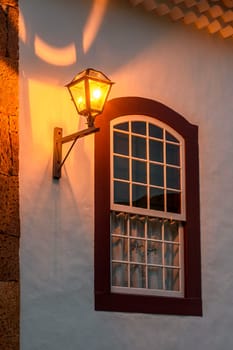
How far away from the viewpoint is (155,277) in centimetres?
823

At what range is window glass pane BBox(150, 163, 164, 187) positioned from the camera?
27.3 feet

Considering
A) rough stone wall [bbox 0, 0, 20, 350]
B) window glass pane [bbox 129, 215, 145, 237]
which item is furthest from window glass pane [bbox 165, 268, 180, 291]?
rough stone wall [bbox 0, 0, 20, 350]

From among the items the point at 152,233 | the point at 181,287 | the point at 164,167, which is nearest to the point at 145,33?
the point at 164,167

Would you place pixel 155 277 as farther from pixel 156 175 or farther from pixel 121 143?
pixel 121 143

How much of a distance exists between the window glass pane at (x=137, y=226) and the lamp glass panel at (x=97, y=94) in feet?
4.60

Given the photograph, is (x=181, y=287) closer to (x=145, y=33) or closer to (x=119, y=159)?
(x=119, y=159)

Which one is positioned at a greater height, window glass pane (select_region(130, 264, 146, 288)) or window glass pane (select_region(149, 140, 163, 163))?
window glass pane (select_region(149, 140, 163, 163))

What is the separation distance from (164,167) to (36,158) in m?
1.54

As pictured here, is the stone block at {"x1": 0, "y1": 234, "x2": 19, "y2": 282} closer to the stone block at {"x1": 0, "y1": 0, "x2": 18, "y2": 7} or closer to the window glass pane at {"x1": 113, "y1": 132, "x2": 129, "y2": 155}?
the window glass pane at {"x1": 113, "y1": 132, "x2": 129, "y2": 155}

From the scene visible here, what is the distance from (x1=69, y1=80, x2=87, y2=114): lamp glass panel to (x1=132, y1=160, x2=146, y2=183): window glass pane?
1.16 m

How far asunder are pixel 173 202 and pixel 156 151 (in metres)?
0.53

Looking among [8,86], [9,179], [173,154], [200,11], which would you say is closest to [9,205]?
[9,179]

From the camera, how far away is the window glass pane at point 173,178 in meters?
8.46

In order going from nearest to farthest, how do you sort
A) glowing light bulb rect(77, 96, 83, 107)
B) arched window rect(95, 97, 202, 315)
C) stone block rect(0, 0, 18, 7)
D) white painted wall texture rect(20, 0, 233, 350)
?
1. glowing light bulb rect(77, 96, 83, 107)
2. white painted wall texture rect(20, 0, 233, 350)
3. stone block rect(0, 0, 18, 7)
4. arched window rect(95, 97, 202, 315)
